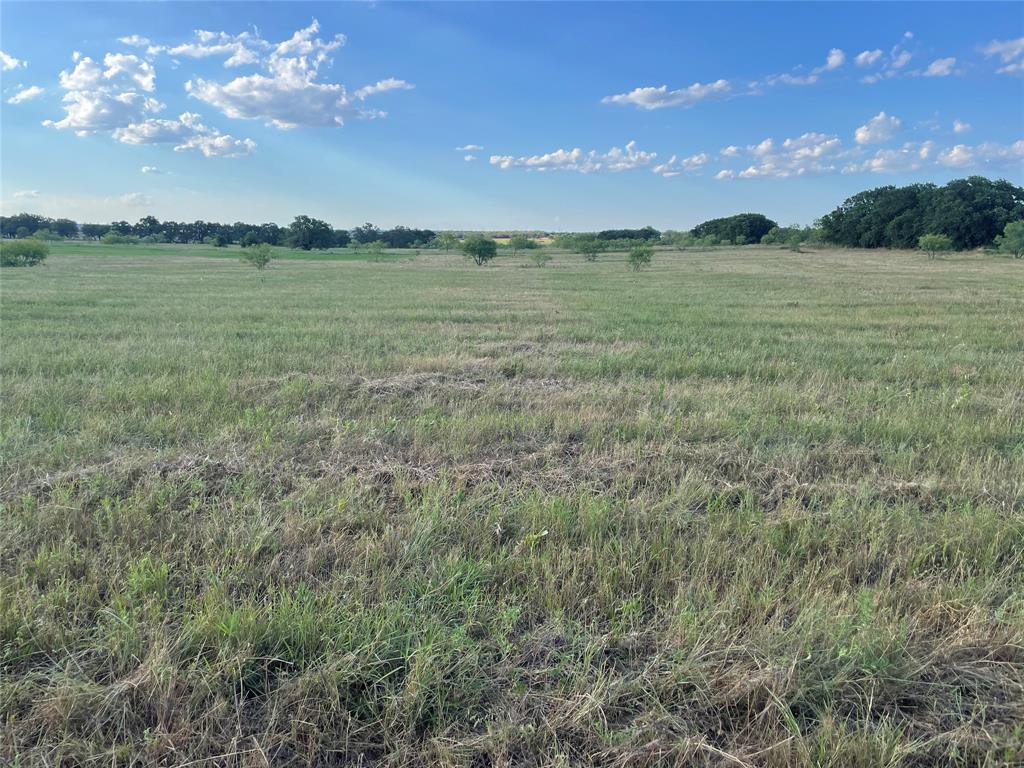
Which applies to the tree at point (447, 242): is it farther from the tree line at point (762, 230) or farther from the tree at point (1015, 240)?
the tree at point (1015, 240)

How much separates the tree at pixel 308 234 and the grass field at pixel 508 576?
137 meters

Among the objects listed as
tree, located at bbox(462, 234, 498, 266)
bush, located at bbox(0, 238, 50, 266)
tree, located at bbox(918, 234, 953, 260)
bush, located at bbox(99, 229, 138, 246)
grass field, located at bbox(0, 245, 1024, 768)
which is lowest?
grass field, located at bbox(0, 245, 1024, 768)

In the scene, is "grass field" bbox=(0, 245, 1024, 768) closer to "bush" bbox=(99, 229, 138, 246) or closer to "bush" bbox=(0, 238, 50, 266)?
"bush" bbox=(0, 238, 50, 266)

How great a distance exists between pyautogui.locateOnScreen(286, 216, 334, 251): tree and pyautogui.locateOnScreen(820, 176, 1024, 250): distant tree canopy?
109001 mm

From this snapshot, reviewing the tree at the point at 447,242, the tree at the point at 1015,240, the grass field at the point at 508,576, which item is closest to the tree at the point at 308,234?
the tree at the point at 447,242

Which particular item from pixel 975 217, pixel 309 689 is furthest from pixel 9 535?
pixel 975 217

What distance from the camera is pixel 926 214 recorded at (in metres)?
97.9

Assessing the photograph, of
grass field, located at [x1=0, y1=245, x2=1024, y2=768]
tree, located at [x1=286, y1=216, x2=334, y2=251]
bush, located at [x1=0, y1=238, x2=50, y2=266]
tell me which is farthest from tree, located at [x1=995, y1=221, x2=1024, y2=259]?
tree, located at [x1=286, y1=216, x2=334, y2=251]

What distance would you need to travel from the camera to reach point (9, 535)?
392 centimetres

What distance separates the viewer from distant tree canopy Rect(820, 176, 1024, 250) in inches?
3553

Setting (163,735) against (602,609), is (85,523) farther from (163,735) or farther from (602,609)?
(602,609)

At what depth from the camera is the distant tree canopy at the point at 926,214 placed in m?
90.2

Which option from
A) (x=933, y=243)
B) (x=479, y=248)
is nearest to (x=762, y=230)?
(x=933, y=243)

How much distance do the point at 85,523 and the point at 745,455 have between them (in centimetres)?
563
